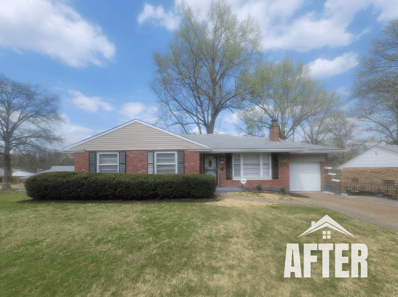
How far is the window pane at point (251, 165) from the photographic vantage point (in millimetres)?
11961

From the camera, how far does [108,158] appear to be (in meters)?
10.9

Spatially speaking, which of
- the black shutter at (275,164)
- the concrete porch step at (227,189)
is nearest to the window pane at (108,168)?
the concrete porch step at (227,189)

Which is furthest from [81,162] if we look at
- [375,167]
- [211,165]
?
[375,167]

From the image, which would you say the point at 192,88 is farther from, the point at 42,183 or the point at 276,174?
the point at 42,183

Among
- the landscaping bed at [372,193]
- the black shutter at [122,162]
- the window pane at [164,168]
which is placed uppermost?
the black shutter at [122,162]

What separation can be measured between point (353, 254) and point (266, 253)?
68.5 inches

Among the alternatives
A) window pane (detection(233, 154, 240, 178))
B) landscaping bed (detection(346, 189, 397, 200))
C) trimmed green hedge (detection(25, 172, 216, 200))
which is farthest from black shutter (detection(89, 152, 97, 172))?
landscaping bed (detection(346, 189, 397, 200))

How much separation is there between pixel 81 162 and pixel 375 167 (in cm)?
2007

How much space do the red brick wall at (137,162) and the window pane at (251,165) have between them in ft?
11.4

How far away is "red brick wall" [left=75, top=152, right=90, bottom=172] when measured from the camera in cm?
1073

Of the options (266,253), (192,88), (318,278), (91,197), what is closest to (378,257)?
→ (318,278)

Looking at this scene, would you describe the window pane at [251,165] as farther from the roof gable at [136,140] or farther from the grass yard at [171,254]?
the grass yard at [171,254]

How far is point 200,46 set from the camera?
20.5 metres

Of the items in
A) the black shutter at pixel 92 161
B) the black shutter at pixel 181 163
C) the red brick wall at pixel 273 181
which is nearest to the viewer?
the black shutter at pixel 181 163
